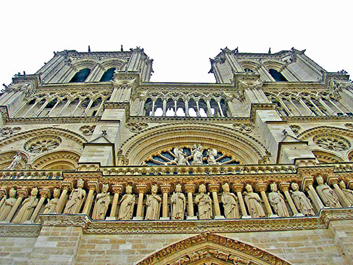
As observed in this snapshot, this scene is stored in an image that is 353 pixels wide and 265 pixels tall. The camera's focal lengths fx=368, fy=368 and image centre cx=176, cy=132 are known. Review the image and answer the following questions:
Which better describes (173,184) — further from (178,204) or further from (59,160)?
(59,160)

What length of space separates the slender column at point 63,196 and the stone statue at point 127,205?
4.64 feet

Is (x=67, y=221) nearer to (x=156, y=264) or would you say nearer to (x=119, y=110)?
(x=156, y=264)

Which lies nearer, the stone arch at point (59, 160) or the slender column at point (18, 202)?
the slender column at point (18, 202)

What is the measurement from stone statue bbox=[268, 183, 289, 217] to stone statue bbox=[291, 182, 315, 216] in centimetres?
32

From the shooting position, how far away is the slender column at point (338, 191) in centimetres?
884

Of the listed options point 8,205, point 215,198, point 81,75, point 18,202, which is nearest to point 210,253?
point 215,198

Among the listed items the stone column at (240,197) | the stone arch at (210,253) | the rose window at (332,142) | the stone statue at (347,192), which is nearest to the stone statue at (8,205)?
the stone arch at (210,253)

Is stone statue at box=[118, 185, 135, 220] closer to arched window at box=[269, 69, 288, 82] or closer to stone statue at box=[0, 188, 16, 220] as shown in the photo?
stone statue at box=[0, 188, 16, 220]

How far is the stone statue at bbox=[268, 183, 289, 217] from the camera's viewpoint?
8673mm

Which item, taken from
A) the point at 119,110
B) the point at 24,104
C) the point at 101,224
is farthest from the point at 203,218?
the point at 24,104

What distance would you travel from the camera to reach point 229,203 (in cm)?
897

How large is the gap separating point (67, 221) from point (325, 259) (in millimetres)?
5467

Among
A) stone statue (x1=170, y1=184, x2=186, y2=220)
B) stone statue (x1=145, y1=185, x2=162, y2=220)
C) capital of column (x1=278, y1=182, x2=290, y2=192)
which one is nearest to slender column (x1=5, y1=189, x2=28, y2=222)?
stone statue (x1=145, y1=185, x2=162, y2=220)

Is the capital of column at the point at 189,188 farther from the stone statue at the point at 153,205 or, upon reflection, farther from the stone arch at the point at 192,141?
the stone arch at the point at 192,141
